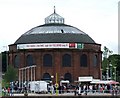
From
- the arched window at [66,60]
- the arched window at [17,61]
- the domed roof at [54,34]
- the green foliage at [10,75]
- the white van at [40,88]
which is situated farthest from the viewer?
the arched window at [17,61]

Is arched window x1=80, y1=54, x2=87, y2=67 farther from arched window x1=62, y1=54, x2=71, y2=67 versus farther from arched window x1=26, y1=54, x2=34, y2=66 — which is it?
arched window x1=26, y1=54, x2=34, y2=66

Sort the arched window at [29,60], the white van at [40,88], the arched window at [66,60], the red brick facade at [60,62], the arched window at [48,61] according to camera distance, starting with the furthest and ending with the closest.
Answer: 1. the arched window at [29,60]
2. the arched window at [66,60]
3. the arched window at [48,61]
4. the red brick facade at [60,62]
5. the white van at [40,88]

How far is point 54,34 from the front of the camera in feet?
458

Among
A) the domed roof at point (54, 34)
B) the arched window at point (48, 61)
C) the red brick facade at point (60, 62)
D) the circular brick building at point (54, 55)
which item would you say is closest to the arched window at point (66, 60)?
the circular brick building at point (54, 55)

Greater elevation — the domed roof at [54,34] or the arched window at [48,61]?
the domed roof at [54,34]

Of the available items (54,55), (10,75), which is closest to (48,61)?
(54,55)

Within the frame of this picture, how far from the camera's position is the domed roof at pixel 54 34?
137 m

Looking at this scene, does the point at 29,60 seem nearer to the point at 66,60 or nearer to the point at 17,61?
the point at 17,61

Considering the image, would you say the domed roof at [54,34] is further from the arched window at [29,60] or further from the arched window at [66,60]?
the arched window at [66,60]

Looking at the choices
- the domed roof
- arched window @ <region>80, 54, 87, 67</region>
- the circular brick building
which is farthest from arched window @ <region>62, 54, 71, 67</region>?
the domed roof

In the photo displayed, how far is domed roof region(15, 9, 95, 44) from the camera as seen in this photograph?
137 m

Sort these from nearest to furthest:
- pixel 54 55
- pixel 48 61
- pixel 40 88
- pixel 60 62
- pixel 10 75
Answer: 1. pixel 40 88
2. pixel 10 75
3. pixel 54 55
4. pixel 60 62
5. pixel 48 61

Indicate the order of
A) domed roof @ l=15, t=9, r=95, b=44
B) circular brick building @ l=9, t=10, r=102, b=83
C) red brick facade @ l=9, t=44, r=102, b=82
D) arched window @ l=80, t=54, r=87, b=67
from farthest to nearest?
1. arched window @ l=80, t=54, r=87, b=67
2. domed roof @ l=15, t=9, r=95, b=44
3. red brick facade @ l=9, t=44, r=102, b=82
4. circular brick building @ l=9, t=10, r=102, b=83

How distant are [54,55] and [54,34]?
20.6 ft
